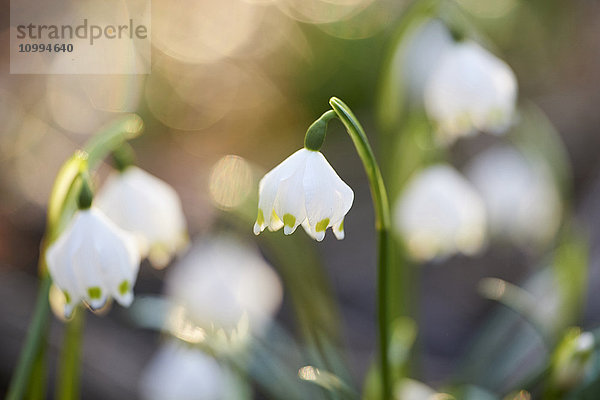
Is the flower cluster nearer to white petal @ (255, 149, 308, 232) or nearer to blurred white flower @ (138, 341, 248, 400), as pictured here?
white petal @ (255, 149, 308, 232)

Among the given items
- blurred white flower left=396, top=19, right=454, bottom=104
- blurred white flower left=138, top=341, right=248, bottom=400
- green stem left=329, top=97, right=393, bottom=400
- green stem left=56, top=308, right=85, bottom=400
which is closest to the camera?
green stem left=329, top=97, right=393, bottom=400

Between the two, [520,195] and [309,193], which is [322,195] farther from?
[520,195]

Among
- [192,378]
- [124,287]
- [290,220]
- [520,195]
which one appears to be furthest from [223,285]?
[520,195]

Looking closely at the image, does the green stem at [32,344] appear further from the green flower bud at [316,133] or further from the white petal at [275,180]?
the green flower bud at [316,133]

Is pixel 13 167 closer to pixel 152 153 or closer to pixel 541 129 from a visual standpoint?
pixel 152 153

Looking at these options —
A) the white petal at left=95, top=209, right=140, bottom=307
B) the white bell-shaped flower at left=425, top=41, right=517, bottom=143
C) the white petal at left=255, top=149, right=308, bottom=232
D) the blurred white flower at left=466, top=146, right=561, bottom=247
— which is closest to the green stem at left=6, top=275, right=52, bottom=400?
the white petal at left=95, top=209, right=140, bottom=307
